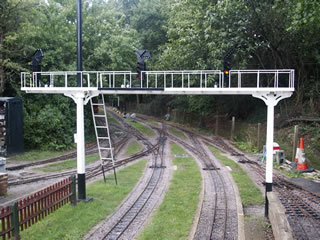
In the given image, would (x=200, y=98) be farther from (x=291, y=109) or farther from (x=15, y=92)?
(x=15, y=92)

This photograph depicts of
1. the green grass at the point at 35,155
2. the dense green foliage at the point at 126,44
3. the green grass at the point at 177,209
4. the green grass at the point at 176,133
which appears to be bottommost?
the green grass at the point at 177,209

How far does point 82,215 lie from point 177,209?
3.28 m

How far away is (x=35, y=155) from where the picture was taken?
22016 millimetres

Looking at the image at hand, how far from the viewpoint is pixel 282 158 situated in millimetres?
19188

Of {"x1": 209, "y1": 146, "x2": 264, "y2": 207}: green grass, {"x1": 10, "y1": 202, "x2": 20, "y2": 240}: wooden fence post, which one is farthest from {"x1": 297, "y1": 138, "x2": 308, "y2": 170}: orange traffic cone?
{"x1": 10, "y1": 202, "x2": 20, "y2": 240}: wooden fence post

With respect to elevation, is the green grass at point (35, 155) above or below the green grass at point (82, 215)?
above

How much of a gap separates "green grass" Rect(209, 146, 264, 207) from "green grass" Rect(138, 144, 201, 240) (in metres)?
1.86

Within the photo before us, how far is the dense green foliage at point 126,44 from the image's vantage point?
22.2m

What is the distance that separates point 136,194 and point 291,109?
15920 millimetres

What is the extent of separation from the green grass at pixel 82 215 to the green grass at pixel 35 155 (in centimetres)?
749

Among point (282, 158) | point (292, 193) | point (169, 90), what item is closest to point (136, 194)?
point (169, 90)

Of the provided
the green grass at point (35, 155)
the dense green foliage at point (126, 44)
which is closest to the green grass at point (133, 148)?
the dense green foliage at point (126, 44)

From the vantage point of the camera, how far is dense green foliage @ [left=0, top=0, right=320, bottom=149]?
2223 centimetres

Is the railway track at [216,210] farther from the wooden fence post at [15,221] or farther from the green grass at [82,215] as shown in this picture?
the wooden fence post at [15,221]
